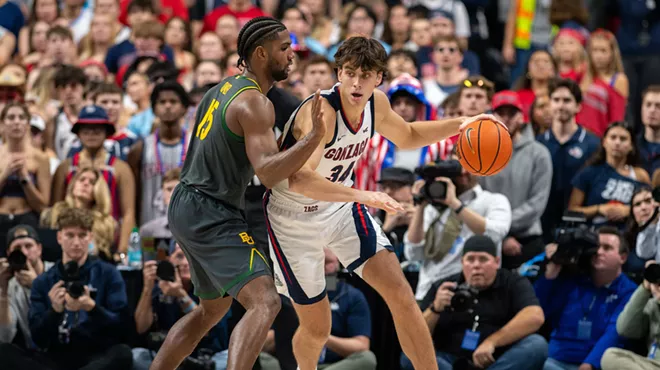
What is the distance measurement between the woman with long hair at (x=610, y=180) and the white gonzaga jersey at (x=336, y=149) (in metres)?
3.59

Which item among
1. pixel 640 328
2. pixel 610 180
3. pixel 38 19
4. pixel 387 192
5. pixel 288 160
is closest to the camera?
pixel 288 160

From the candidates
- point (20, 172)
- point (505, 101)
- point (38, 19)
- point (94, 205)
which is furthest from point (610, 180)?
point (38, 19)

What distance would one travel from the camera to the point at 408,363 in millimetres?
8758

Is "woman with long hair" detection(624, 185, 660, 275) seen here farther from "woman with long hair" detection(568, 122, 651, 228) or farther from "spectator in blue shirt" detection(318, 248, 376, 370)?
"spectator in blue shirt" detection(318, 248, 376, 370)

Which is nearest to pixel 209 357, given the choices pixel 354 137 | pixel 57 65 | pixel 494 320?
pixel 494 320

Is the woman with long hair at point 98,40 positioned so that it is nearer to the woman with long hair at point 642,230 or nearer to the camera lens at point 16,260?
the camera lens at point 16,260

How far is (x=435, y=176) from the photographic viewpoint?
8922mm

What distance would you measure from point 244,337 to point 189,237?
709 millimetres

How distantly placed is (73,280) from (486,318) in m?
3.23

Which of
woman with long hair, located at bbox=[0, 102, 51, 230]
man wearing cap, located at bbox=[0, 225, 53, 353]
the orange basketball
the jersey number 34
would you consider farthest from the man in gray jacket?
woman with long hair, located at bbox=[0, 102, 51, 230]

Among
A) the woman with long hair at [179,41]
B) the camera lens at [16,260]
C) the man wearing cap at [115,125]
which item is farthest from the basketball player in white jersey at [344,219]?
the woman with long hair at [179,41]

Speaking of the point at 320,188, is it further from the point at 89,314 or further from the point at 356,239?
the point at 89,314

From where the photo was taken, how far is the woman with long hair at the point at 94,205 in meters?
9.62

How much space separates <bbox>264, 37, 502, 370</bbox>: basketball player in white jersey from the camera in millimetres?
6637
